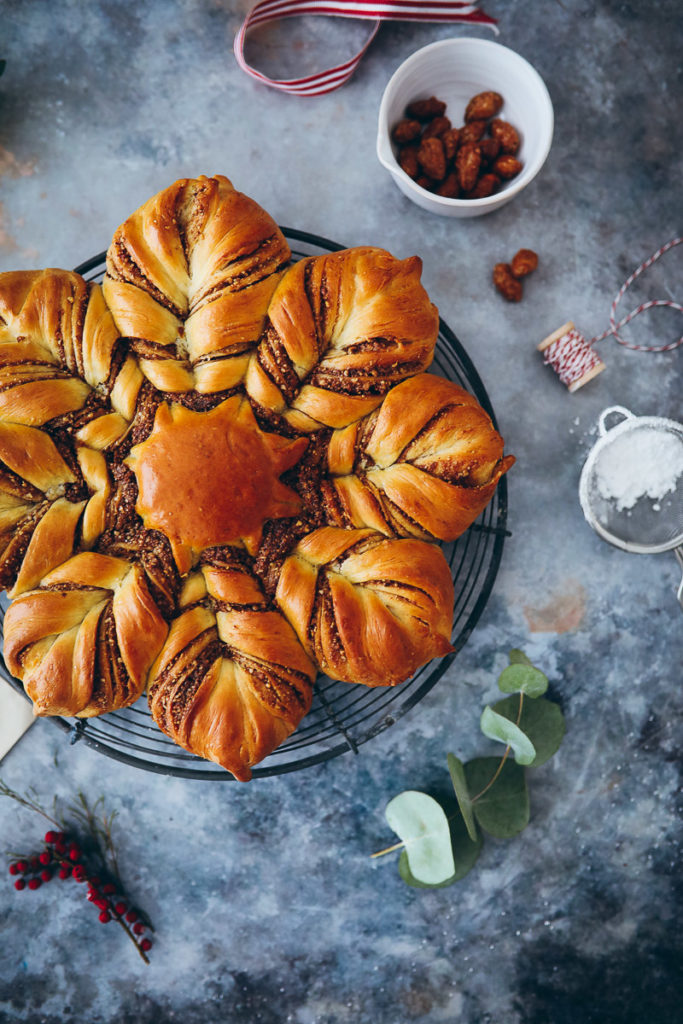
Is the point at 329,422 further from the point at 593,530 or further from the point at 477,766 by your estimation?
the point at 477,766

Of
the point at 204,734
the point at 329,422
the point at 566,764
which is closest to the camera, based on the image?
the point at 204,734

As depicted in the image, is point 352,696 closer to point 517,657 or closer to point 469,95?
point 517,657

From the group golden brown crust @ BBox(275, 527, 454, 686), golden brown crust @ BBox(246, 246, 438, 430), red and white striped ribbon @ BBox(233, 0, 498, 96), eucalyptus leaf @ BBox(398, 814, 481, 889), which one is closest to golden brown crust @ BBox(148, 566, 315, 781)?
golden brown crust @ BBox(275, 527, 454, 686)

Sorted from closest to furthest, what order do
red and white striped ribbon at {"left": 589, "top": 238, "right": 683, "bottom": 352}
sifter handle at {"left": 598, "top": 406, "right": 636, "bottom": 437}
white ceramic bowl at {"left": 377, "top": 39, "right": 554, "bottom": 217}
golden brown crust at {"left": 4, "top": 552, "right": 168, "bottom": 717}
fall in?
golden brown crust at {"left": 4, "top": 552, "right": 168, "bottom": 717}
white ceramic bowl at {"left": 377, "top": 39, "right": 554, "bottom": 217}
sifter handle at {"left": 598, "top": 406, "right": 636, "bottom": 437}
red and white striped ribbon at {"left": 589, "top": 238, "right": 683, "bottom": 352}

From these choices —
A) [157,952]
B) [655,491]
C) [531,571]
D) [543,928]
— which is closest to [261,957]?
[157,952]

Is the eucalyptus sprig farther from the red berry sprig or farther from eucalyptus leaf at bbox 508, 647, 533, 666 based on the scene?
the red berry sprig

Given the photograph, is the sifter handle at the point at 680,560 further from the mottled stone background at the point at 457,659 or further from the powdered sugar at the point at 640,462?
the powdered sugar at the point at 640,462

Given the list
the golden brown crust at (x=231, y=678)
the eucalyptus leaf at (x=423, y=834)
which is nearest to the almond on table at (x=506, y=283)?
the golden brown crust at (x=231, y=678)
